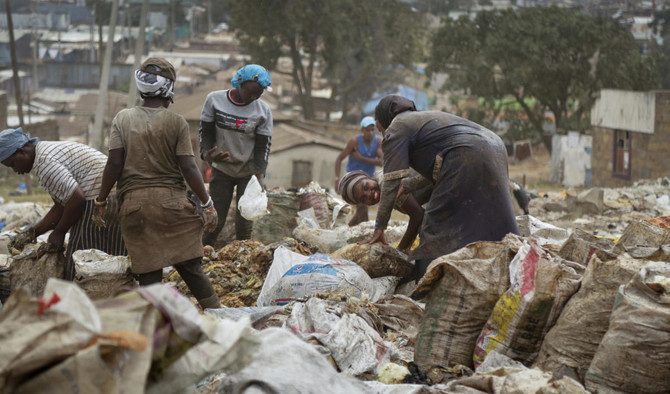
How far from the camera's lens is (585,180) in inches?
1113

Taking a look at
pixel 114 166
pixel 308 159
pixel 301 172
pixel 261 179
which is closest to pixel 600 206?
pixel 261 179

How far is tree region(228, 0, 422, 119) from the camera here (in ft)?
123

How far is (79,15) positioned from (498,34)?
43472 mm

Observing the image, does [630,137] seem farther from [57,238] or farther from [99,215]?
[99,215]

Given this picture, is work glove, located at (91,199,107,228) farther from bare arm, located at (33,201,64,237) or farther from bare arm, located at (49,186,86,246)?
bare arm, located at (33,201,64,237)

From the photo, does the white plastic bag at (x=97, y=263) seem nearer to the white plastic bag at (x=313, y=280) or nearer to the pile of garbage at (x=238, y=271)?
the pile of garbage at (x=238, y=271)

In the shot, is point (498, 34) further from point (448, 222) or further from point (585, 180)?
point (448, 222)

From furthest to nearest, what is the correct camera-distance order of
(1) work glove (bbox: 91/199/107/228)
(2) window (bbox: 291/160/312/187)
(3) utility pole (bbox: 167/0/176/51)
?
(3) utility pole (bbox: 167/0/176/51)
(2) window (bbox: 291/160/312/187)
(1) work glove (bbox: 91/199/107/228)

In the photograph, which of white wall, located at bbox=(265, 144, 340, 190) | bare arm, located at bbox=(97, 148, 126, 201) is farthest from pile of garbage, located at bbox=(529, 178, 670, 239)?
white wall, located at bbox=(265, 144, 340, 190)

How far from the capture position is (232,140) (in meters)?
6.64

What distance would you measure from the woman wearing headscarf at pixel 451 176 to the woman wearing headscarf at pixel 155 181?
114 cm

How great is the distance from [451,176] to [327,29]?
33.7 metres

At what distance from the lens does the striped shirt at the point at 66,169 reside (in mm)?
4965

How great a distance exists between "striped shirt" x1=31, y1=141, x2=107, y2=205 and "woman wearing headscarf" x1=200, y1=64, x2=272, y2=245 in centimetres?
139
